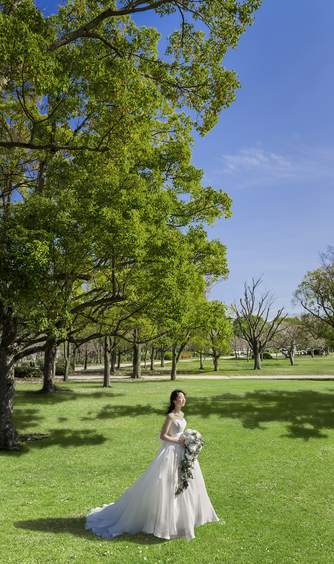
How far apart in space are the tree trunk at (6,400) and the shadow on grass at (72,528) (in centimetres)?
578

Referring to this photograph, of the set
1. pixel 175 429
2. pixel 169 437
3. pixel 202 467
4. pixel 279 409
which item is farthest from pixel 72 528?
pixel 279 409

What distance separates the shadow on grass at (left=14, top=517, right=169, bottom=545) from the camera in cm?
574

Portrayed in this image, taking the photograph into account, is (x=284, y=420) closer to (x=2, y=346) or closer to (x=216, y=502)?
(x=216, y=502)

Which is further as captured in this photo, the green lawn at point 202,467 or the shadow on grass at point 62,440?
the shadow on grass at point 62,440

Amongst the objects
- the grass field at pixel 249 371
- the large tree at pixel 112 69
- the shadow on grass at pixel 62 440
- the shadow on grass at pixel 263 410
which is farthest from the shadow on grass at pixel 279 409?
the grass field at pixel 249 371

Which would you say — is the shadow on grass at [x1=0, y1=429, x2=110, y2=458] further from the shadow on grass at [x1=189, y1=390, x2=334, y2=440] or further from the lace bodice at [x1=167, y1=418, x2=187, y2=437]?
the lace bodice at [x1=167, y1=418, x2=187, y2=437]

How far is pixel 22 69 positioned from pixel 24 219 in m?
4.43

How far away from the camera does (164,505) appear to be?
5.75 metres

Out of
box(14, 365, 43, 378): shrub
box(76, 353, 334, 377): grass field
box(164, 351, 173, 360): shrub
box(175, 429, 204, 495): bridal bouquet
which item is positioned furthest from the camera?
box(164, 351, 173, 360): shrub

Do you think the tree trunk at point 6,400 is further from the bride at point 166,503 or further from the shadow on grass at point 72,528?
the bride at point 166,503

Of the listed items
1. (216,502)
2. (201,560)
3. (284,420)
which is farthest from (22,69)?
(284,420)

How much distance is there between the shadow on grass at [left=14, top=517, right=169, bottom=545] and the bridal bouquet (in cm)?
93

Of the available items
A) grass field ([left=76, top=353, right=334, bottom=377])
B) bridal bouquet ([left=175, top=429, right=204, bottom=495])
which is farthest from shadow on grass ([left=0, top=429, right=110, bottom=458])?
grass field ([left=76, top=353, right=334, bottom=377])

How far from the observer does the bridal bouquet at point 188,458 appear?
5.83m
